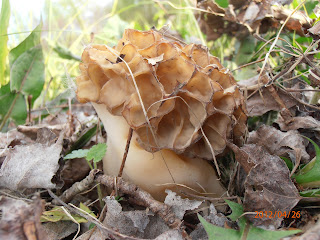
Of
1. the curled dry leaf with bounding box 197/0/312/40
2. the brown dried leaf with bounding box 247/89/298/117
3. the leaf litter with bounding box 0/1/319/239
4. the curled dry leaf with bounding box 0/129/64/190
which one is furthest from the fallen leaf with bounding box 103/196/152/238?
the curled dry leaf with bounding box 197/0/312/40

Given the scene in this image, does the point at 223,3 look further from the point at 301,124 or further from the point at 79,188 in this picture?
the point at 79,188

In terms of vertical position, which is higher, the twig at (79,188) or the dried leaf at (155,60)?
the dried leaf at (155,60)

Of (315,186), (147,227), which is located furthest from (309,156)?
(147,227)

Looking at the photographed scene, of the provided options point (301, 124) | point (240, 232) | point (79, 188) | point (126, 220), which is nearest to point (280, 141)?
point (301, 124)

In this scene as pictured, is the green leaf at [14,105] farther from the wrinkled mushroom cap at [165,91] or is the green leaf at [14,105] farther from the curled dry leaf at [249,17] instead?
the curled dry leaf at [249,17]

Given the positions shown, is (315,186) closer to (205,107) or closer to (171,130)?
(205,107)

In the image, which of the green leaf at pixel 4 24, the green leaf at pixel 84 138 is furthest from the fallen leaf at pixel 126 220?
the green leaf at pixel 4 24
